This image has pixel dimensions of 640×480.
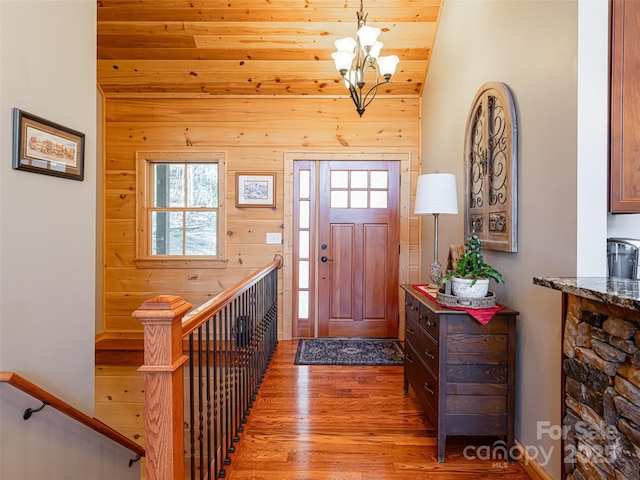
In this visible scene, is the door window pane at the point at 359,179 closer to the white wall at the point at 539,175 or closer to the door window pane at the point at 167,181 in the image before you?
the white wall at the point at 539,175

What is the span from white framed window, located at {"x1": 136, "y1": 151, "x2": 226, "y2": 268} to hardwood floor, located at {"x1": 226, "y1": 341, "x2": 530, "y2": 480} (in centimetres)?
184

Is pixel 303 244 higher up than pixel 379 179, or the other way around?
pixel 379 179

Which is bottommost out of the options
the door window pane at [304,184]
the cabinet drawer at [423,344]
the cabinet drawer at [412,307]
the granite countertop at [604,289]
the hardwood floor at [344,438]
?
the hardwood floor at [344,438]

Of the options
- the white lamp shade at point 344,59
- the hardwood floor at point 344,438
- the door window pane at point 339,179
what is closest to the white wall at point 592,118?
the white lamp shade at point 344,59

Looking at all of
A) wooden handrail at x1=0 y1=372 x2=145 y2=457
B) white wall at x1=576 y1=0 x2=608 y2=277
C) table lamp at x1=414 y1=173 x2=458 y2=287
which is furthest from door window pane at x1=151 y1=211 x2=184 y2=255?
white wall at x1=576 y1=0 x2=608 y2=277

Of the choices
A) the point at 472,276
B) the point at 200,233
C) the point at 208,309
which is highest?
the point at 200,233

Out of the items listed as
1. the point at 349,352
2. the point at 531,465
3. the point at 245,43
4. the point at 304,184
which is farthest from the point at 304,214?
the point at 531,465

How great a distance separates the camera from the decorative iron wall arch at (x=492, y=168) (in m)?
1.98

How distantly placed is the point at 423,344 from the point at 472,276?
0.54 m

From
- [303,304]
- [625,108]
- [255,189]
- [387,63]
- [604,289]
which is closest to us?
[604,289]

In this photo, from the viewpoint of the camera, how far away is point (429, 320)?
2045 millimetres

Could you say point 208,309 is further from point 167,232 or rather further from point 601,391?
point 167,232

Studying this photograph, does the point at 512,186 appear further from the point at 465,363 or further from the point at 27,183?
the point at 27,183

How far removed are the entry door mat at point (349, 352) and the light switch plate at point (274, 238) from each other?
45.0 inches
